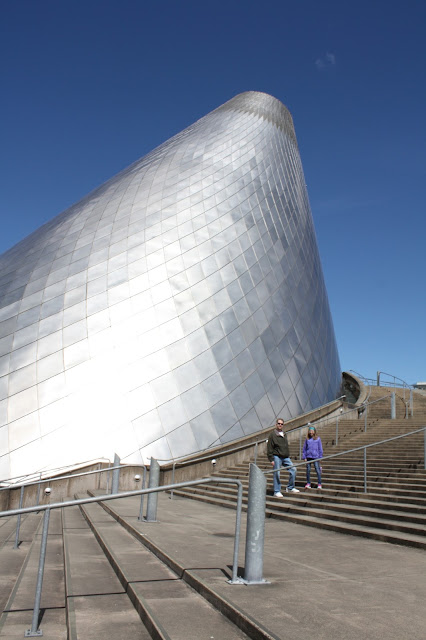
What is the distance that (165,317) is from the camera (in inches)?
678

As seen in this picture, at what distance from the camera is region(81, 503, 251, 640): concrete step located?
3.18 metres

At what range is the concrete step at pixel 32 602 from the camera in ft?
11.6

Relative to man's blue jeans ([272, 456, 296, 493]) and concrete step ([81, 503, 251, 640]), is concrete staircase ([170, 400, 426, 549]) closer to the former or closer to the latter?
man's blue jeans ([272, 456, 296, 493])

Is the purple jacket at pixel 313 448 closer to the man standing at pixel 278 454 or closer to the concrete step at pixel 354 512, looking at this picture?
the man standing at pixel 278 454

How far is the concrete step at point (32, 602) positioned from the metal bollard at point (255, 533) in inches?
57.4

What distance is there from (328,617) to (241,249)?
18.4m

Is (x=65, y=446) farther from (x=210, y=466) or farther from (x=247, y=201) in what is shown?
(x=247, y=201)

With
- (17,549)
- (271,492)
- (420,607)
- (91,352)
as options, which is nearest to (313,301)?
(91,352)

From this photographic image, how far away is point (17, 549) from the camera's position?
21.9 ft

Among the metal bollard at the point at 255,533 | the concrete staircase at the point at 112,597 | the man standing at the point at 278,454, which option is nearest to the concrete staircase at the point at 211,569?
the concrete staircase at the point at 112,597

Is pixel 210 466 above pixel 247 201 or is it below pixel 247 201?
below

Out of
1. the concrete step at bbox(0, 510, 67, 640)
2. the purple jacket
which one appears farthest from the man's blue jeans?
the concrete step at bbox(0, 510, 67, 640)

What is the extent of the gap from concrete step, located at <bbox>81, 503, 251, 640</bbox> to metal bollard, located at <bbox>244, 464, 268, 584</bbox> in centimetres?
47

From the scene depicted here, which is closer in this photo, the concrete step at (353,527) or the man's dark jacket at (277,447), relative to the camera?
the concrete step at (353,527)
